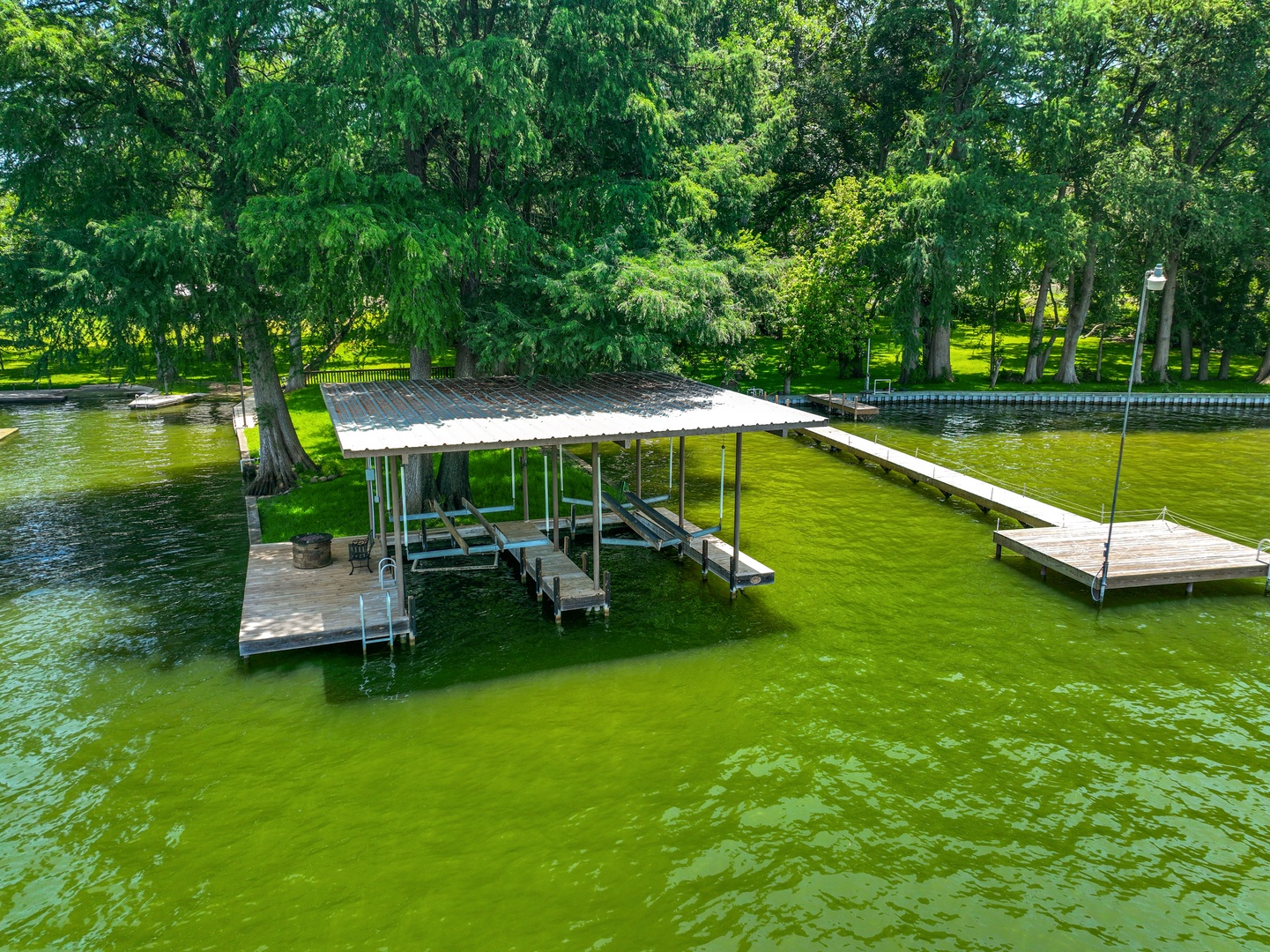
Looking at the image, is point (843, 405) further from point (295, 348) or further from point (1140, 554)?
point (295, 348)

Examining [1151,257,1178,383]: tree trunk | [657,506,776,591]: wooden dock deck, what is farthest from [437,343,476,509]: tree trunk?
[1151,257,1178,383]: tree trunk

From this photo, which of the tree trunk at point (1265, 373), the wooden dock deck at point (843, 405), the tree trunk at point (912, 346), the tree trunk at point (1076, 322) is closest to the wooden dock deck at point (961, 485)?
the wooden dock deck at point (843, 405)

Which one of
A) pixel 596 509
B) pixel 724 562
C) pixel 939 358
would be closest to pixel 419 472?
pixel 596 509

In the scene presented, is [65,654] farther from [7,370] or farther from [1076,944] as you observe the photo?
[7,370]

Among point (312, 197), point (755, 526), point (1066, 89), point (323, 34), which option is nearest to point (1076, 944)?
point (755, 526)

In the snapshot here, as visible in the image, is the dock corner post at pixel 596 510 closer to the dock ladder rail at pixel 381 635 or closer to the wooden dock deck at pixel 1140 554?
the dock ladder rail at pixel 381 635

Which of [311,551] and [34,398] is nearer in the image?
[311,551]
